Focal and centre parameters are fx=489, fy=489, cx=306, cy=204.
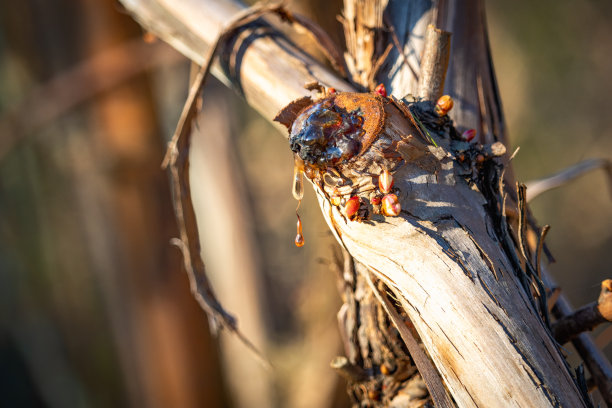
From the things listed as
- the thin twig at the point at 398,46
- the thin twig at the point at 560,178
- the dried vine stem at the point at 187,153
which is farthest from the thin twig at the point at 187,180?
the thin twig at the point at 560,178

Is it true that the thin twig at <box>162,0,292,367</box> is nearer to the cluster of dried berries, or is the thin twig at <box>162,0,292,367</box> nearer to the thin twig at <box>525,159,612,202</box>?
the cluster of dried berries

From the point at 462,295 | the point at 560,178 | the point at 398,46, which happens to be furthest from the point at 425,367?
the point at 560,178

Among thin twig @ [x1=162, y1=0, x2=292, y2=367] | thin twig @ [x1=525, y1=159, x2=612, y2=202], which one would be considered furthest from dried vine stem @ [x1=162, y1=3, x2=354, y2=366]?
thin twig @ [x1=525, y1=159, x2=612, y2=202]

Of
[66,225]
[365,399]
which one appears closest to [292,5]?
[365,399]

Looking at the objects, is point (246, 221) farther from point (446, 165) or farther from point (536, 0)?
point (536, 0)

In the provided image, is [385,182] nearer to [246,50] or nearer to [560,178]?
[246,50]

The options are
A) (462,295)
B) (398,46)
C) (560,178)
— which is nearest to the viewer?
(462,295)
